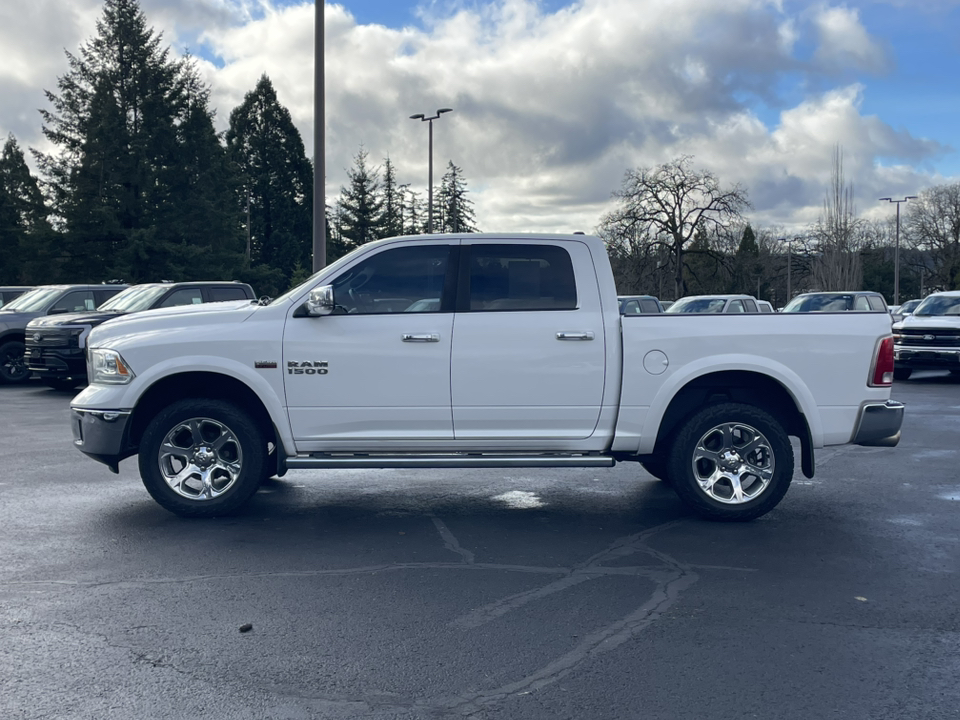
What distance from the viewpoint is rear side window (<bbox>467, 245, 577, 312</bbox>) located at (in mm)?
6637

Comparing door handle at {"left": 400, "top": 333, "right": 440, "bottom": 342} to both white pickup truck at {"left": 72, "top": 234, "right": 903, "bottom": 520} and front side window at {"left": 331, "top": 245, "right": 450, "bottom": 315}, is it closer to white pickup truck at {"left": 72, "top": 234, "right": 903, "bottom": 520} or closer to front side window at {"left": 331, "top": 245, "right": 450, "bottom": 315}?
white pickup truck at {"left": 72, "top": 234, "right": 903, "bottom": 520}

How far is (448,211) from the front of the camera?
86500 mm

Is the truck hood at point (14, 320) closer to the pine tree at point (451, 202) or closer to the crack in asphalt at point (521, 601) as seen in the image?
the crack in asphalt at point (521, 601)

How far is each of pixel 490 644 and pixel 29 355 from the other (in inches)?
583

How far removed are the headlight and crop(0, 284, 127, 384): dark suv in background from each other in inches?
498

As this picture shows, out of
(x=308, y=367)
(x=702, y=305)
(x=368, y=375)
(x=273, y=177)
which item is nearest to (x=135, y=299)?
(x=308, y=367)

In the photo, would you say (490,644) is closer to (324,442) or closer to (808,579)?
(808,579)

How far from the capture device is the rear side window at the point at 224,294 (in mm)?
17688

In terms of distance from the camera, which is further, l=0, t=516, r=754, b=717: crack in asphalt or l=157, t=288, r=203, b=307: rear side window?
l=157, t=288, r=203, b=307: rear side window

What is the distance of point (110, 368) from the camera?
21.9 feet

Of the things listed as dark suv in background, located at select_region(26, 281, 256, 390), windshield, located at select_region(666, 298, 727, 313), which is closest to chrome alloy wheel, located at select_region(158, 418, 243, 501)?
dark suv in background, located at select_region(26, 281, 256, 390)

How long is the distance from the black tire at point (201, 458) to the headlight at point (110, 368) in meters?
0.36

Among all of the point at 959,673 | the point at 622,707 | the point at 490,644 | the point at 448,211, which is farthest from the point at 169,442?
the point at 448,211

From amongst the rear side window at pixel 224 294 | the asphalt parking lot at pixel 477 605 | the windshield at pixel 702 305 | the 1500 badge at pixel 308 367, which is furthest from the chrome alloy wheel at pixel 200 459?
the windshield at pixel 702 305
